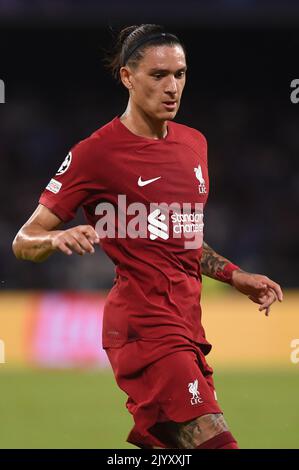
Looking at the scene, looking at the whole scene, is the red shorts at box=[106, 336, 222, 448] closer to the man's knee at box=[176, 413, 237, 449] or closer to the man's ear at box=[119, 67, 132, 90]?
the man's knee at box=[176, 413, 237, 449]

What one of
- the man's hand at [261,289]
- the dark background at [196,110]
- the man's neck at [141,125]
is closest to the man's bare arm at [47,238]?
the man's neck at [141,125]

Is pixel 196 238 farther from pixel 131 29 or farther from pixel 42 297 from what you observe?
pixel 42 297

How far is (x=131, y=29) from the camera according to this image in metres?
5.23

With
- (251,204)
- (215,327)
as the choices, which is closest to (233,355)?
(215,327)

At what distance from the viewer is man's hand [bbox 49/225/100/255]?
4125mm

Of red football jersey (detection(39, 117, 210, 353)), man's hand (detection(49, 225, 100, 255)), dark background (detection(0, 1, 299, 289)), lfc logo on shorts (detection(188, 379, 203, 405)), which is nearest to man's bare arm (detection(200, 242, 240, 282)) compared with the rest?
red football jersey (detection(39, 117, 210, 353))

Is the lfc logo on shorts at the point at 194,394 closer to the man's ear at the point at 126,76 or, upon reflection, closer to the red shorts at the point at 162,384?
the red shorts at the point at 162,384

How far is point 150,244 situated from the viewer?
4.83 meters

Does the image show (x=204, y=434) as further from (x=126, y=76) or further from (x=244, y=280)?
(x=126, y=76)

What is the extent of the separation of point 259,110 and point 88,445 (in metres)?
14.5

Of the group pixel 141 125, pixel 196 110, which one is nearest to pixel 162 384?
pixel 141 125

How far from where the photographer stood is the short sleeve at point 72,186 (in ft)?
15.9

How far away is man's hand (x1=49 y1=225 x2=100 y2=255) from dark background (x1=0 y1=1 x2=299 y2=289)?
12.8m

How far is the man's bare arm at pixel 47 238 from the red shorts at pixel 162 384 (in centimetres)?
67
